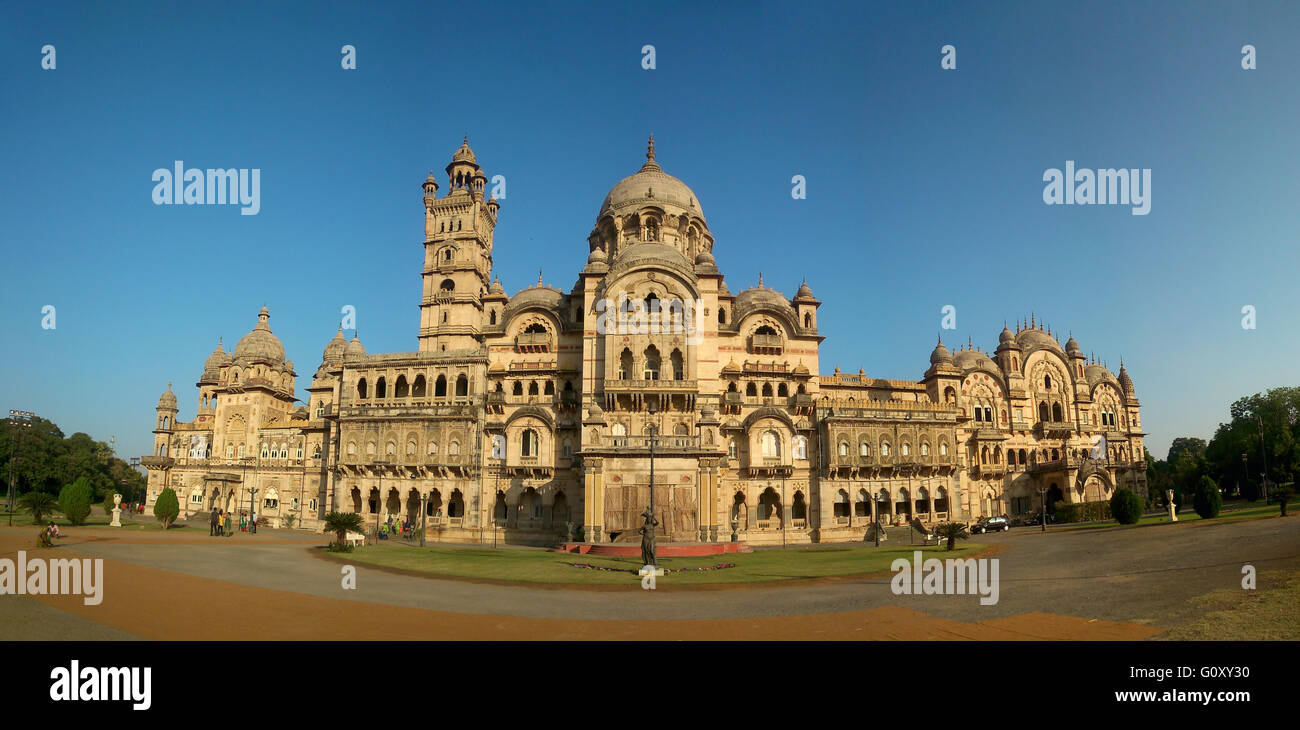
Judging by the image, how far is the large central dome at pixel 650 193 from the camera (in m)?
50.3

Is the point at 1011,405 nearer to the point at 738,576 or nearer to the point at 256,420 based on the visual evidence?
the point at 738,576

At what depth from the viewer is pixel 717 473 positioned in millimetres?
36656

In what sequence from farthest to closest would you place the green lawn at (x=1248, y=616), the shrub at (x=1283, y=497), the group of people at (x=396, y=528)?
the group of people at (x=396, y=528) → the shrub at (x=1283, y=497) → the green lawn at (x=1248, y=616)

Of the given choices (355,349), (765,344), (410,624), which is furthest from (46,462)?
(410,624)

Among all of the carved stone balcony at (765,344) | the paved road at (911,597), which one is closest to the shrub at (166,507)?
the paved road at (911,597)

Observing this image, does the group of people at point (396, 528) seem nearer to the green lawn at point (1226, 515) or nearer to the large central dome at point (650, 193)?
the large central dome at point (650, 193)

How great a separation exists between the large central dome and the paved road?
34528 millimetres

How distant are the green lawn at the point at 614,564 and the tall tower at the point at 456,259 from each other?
23.2 metres

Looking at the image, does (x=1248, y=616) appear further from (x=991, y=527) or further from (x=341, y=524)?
(x=991, y=527)

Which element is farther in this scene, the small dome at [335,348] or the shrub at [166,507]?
the small dome at [335,348]

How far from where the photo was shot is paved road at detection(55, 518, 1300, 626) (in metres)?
14.7

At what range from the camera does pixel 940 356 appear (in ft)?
174

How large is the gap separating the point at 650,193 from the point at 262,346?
4058 centimetres

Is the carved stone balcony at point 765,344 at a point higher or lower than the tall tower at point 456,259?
lower
